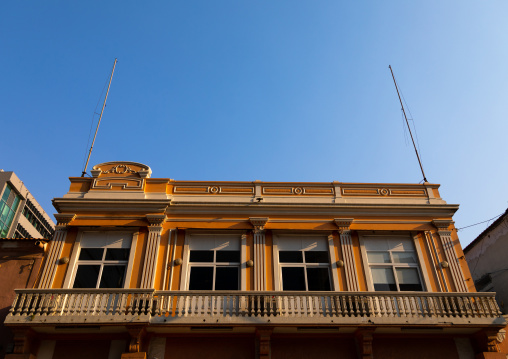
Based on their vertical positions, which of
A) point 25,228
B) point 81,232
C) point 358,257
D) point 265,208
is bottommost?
point 358,257

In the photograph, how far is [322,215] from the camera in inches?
609

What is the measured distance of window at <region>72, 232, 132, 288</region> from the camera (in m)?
13.7

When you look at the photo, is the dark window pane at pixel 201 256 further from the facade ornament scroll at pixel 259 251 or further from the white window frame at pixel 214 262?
the facade ornament scroll at pixel 259 251

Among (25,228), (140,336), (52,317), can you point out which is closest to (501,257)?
(140,336)

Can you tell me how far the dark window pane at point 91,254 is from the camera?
561 inches

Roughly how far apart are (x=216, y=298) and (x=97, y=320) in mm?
3453

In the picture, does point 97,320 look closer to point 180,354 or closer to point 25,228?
point 180,354

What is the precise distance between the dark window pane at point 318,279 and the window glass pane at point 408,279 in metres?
2.54

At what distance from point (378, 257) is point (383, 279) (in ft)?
2.69

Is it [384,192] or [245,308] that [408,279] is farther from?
[245,308]

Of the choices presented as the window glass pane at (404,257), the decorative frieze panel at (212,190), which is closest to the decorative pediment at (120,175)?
the decorative frieze panel at (212,190)

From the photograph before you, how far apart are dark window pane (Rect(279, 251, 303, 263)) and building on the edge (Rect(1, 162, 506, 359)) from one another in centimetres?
4

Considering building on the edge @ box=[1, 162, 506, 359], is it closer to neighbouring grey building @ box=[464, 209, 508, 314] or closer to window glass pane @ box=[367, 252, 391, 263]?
window glass pane @ box=[367, 252, 391, 263]

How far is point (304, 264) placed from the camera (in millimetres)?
14383
